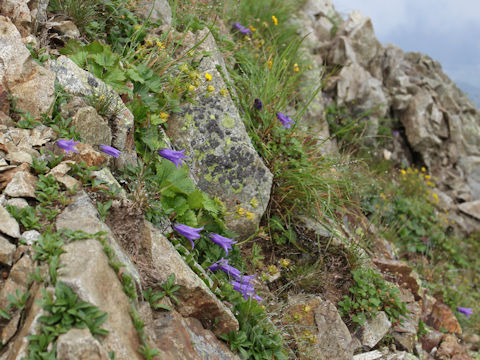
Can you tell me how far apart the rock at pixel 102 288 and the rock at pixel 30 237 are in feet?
0.66

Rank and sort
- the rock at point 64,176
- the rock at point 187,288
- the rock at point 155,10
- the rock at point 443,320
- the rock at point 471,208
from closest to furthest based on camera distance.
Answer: the rock at point 64,176, the rock at point 187,288, the rock at point 155,10, the rock at point 443,320, the rock at point 471,208

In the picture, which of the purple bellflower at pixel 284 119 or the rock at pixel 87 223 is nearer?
the rock at pixel 87 223

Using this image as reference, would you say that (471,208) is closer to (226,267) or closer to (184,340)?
(226,267)

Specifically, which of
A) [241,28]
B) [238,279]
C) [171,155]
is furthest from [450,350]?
[241,28]

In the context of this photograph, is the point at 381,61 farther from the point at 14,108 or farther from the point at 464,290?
the point at 14,108

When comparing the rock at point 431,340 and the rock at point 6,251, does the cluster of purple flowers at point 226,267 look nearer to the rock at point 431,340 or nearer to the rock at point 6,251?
the rock at point 6,251

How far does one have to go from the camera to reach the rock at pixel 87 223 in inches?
87.5

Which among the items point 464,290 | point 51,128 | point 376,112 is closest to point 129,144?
point 51,128

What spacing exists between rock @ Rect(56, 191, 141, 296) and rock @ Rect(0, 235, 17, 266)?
0.77 feet

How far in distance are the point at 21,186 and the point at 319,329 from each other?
8.81 feet

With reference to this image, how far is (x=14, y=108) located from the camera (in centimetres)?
276

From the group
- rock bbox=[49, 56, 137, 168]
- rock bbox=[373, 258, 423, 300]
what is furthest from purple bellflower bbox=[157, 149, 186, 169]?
rock bbox=[373, 258, 423, 300]

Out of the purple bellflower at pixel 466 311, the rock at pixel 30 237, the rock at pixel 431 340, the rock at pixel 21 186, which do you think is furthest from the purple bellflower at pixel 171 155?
the purple bellflower at pixel 466 311

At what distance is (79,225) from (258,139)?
2.46 metres
